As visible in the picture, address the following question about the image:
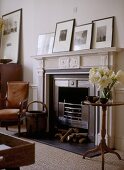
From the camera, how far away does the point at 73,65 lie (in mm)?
4301

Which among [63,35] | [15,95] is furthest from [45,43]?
[15,95]

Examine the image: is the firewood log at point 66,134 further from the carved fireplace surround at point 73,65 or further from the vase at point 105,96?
the vase at point 105,96

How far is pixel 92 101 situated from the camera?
10.7 ft

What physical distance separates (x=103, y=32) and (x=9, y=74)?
7.72 feet

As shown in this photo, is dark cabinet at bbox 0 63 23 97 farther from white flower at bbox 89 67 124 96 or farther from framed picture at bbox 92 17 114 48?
white flower at bbox 89 67 124 96

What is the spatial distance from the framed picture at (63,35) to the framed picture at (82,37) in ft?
0.37

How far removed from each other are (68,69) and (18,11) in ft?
6.92

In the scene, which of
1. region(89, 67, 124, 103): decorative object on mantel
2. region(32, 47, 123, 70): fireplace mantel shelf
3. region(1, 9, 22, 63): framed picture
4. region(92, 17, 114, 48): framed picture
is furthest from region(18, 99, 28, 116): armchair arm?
region(89, 67, 124, 103): decorative object on mantel

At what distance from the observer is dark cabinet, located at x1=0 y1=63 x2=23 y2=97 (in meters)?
5.43

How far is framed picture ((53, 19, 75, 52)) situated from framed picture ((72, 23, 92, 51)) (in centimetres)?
11

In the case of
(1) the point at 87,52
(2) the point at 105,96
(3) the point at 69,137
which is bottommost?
(3) the point at 69,137

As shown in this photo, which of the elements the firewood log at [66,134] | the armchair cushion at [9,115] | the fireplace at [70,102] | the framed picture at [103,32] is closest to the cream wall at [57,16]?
the framed picture at [103,32]

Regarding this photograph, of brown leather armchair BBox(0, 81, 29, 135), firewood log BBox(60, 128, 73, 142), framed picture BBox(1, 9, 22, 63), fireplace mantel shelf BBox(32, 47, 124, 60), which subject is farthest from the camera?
framed picture BBox(1, 9, 22, 63)

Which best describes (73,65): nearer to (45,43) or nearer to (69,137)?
(45,43)
